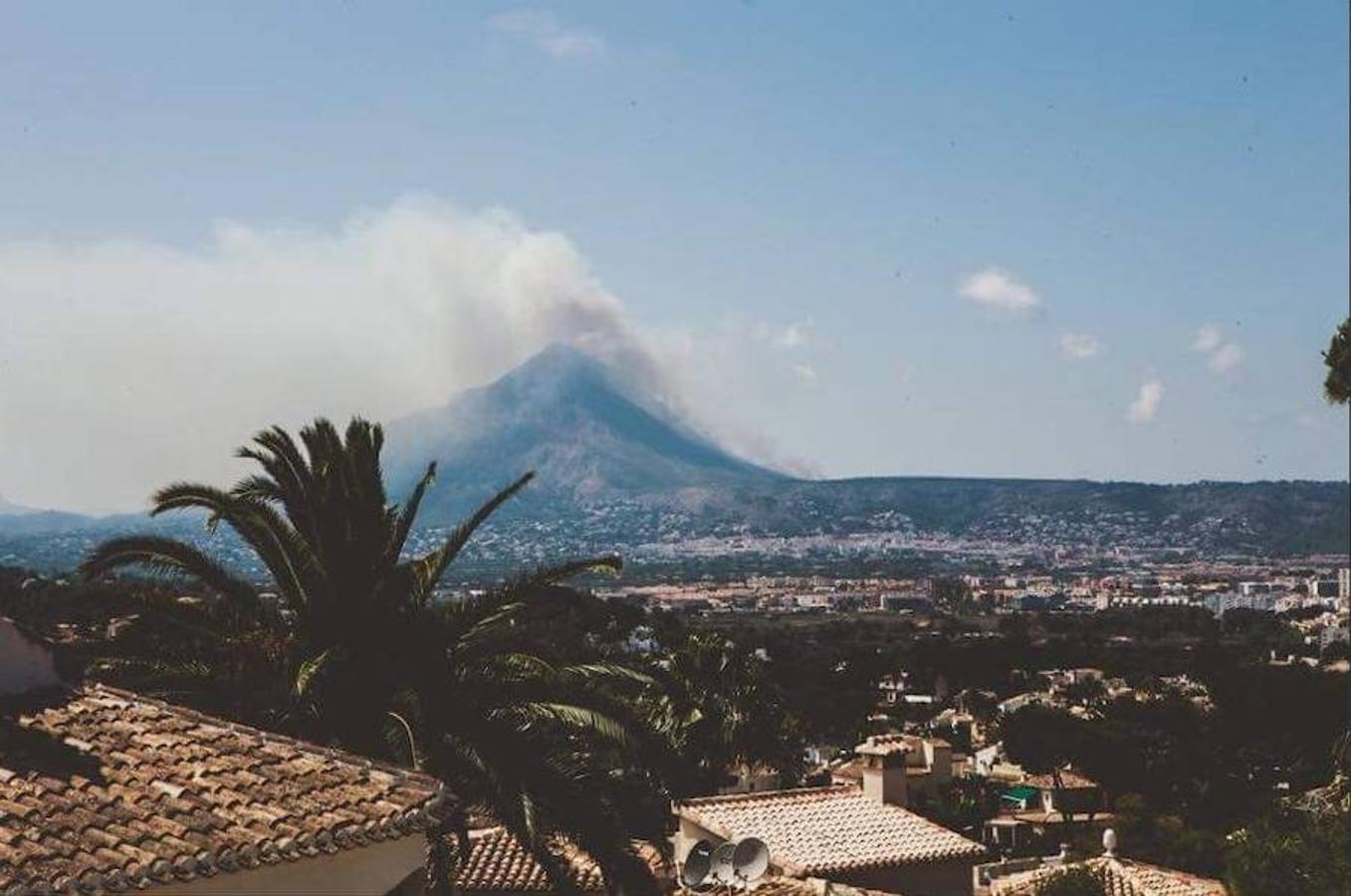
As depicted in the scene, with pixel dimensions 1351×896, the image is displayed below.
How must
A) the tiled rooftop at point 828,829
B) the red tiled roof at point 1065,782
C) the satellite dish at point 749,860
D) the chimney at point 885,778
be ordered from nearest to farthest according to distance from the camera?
the satellite dish at point 749,860
the tiled rooftop at point 828,829
the chimney at point 885,778
the red tiled roof at point 1065,782

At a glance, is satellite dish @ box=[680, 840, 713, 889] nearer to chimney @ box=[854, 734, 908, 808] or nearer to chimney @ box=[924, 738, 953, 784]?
chimney @ box=[854, 734, 908, 808]

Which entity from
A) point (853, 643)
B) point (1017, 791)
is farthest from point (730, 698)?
point (853, 643)

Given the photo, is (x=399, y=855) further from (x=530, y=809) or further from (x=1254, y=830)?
(x=1254, y=830)

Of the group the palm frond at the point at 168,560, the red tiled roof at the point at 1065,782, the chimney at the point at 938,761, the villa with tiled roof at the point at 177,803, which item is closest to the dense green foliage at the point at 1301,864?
the villa with tiled roof at the point at 177,803

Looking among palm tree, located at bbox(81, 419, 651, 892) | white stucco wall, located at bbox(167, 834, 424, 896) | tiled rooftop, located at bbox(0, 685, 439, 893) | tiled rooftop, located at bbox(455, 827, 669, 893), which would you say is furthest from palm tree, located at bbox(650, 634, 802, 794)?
white stucco wall, located at bbox(167, 834, 424, 896)

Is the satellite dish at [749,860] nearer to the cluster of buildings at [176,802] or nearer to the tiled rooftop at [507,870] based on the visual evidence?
the tiled rooftop at [507,870]

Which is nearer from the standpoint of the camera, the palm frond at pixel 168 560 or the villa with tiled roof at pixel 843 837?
the palm frond at pixel 168 560
